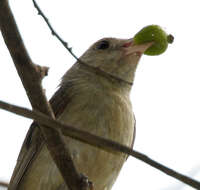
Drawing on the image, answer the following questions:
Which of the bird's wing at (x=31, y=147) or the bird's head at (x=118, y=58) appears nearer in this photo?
the bird's wing at (x=31, y=147)

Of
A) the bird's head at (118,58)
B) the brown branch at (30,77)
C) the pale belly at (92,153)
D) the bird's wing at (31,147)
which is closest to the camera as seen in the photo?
the brown branch at (30,77)

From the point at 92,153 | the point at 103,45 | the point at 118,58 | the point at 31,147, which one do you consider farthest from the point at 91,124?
the point at 103,45

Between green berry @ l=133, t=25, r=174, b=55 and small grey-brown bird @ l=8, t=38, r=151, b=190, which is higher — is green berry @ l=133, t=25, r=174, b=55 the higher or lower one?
the higher one

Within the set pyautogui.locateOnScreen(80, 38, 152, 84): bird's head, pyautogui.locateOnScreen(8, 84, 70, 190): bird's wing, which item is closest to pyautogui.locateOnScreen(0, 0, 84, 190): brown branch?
pyautogui.locateOnScreen(8, 84, 70, 190): bird's wing

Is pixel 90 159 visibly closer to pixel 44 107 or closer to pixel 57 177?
pixel 57 177

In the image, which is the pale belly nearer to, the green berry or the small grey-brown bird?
the small grey-brown bird

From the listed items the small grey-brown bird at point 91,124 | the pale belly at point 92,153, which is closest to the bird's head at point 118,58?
the small grey-brown bird at point 91,124

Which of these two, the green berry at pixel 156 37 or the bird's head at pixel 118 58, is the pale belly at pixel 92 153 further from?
the green berry at pixel 156 37
